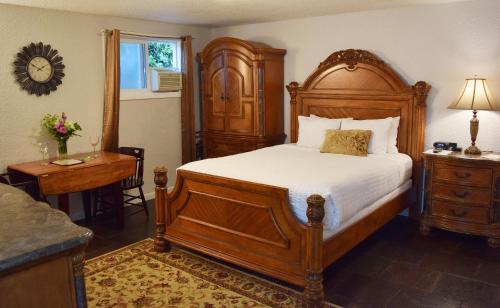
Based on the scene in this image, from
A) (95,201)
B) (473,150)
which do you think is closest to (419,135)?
(473,150)

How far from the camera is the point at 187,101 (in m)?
5.42

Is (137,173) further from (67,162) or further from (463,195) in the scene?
(463,195)

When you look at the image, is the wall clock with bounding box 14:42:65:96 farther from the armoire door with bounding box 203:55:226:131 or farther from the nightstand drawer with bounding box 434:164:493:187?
the nightstand drawer with bounding box 434:164:493:187

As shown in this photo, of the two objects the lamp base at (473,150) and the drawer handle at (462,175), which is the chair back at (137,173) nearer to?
the drawer handle at (462,175)

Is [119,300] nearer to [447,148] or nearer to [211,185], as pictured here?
[211,185]

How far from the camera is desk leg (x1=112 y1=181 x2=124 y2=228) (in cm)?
432

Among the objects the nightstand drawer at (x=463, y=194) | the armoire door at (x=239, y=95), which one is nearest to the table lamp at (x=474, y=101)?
the nightstand drawer at (x=463, y=194)

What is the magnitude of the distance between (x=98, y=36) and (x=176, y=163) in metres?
1.79

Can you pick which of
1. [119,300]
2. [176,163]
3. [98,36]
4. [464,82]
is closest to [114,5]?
[98,36]

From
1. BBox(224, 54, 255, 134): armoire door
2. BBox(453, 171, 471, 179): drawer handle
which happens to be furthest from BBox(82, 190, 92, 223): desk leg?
BBox(453, 171, 471, 179): drawer handle

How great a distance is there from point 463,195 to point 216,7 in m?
2.78

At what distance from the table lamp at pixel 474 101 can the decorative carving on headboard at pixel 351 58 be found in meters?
0.87

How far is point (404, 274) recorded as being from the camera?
326 centimetres

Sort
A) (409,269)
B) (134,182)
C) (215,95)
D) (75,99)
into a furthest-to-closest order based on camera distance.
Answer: (215,95) < (134,182) < (75,99) < (409,269)
